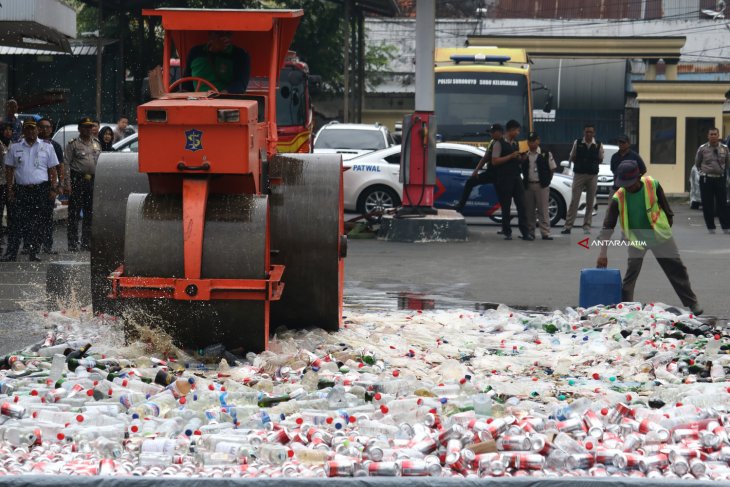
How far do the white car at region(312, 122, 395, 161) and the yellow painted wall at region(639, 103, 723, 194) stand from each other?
54.5 feet

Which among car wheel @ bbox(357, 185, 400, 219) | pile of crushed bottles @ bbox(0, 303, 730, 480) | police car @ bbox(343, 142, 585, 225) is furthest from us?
car wheel @ bbox(357, 185, 400, 219)

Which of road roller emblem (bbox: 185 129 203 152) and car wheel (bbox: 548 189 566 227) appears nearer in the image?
road roller emblem (bbox: 185 129 203 152)

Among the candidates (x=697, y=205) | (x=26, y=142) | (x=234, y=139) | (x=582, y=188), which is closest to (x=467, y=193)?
(x=582, y=188)

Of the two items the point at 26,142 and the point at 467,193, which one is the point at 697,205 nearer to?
the point at 467,193

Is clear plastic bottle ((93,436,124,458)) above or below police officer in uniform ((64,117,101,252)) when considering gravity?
below

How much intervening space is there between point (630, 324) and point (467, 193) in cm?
1144

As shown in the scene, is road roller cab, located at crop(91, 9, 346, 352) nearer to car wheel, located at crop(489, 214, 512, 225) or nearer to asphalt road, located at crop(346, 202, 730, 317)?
asphalt road, located at crop(346, 202, 730, 317)

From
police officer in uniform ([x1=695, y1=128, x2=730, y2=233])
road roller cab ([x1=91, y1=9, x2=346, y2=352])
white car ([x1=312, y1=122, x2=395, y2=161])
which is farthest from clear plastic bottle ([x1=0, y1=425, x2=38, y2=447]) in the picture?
white car ([x1=312, y1=122, x2=395, y2=161])

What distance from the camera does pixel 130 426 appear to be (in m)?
7.19

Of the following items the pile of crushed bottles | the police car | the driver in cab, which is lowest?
the pile of crushed bottles

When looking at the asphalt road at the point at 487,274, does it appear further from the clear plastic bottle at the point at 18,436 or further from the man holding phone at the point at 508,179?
the clear plastic bottle at the point at 18,436

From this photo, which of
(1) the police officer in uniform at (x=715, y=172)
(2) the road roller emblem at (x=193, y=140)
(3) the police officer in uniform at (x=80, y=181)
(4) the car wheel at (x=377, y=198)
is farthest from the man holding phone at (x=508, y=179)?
(2) the road roller emblem at (x=193, y=140)

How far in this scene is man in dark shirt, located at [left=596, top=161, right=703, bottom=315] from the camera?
41.6 ft

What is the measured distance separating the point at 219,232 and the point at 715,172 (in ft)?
52.5
